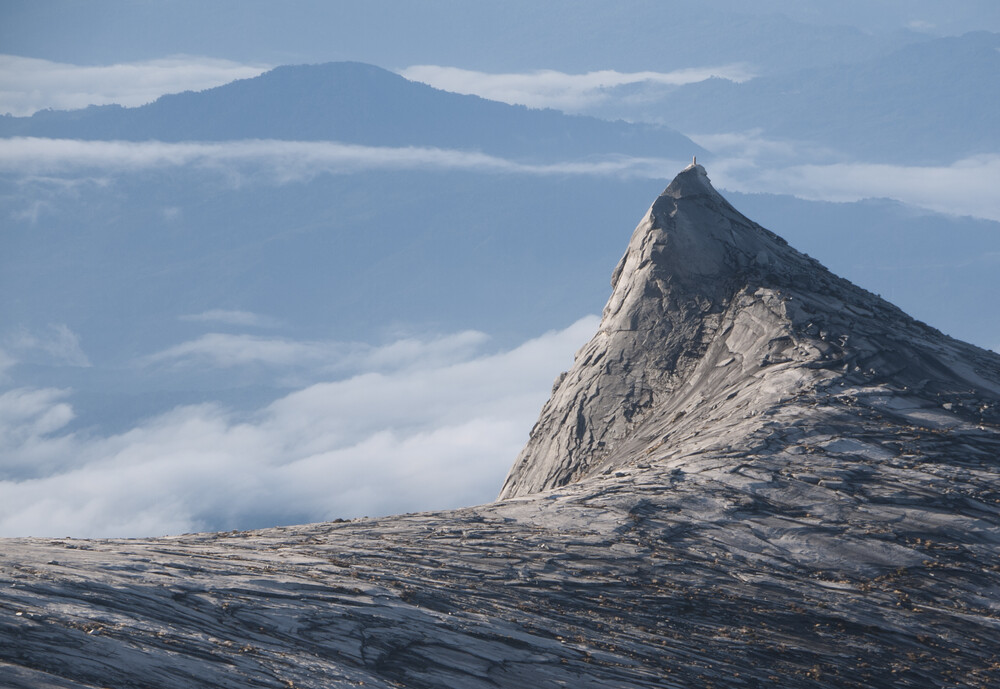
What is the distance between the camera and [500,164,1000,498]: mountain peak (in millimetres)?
25047

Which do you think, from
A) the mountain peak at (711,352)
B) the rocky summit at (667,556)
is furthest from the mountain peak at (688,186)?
the rocky summit at (667,556)

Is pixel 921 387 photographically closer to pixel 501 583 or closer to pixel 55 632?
pixel 501 583

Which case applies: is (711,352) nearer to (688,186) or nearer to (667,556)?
(688,186)

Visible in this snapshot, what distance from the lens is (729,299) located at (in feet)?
95.7

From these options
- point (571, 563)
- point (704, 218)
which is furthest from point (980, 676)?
point (704, 218)

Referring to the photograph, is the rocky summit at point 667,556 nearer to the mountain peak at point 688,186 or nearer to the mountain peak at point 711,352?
the mountain peak at point 711,352

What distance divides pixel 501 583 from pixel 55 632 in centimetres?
717

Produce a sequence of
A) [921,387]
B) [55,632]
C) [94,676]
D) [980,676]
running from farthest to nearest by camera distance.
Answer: [921,387], [980,676], [55,632], [94,676]

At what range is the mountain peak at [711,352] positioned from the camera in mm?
25047

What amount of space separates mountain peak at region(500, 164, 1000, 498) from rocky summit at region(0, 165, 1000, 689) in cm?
9

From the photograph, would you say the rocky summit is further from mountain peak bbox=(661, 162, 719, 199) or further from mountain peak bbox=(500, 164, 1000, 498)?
mountain peak bbox=(661, 162, 719, 199)

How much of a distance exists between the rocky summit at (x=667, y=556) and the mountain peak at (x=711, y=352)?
0.29ft

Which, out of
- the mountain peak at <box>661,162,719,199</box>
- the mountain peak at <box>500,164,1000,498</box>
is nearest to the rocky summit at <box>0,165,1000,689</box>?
the mountain peak at <box>500,164,1000,498</box>

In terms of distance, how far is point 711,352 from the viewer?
2800 centimetres
